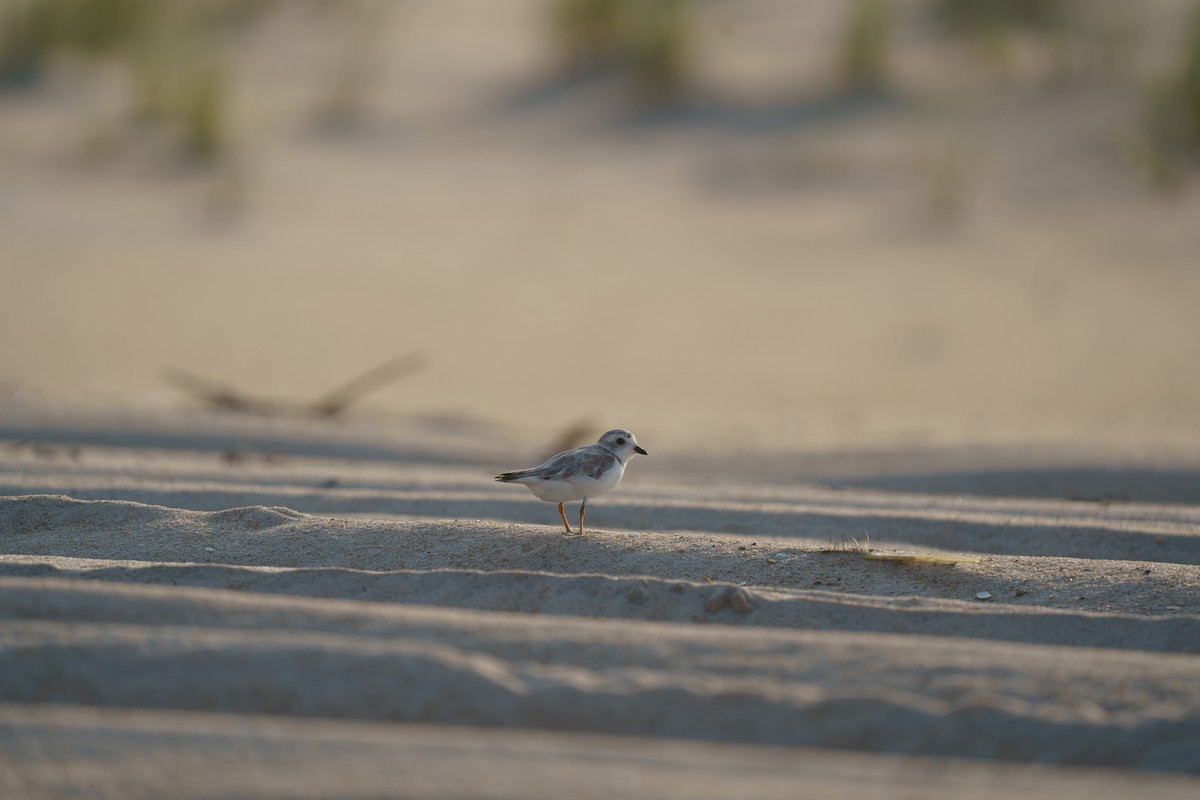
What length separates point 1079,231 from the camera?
11.6 m

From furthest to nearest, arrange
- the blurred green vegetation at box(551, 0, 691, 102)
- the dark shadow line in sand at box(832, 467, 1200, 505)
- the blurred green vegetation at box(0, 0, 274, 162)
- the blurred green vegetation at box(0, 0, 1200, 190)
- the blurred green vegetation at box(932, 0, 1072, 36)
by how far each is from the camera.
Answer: the blurred green vegetation at box(932, 0, 1072, 36) → the blurred green vegetation at box(551, 0, 691, 102) → the blurred green vegetation at box(0, 0, 274, 162) → the blurred green vegetation at box(0, 0, 1200, 190) → the dark shadow line in sand at box(832, 467, 1200, 505)

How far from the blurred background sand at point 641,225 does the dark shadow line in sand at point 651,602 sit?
3.51m

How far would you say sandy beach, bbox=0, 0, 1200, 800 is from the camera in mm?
2564

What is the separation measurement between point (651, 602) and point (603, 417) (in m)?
4.57

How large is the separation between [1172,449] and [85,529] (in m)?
5.16

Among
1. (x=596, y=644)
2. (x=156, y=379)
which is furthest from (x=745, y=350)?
(x=596, y=644)

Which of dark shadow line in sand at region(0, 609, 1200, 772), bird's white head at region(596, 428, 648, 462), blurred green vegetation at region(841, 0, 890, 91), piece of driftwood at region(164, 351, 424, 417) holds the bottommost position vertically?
dark shadow line in sand at region(0, 609, 1200, 772)

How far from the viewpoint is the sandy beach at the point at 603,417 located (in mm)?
2564

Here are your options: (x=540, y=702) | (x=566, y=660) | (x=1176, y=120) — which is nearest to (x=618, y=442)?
(x=566, y=660)

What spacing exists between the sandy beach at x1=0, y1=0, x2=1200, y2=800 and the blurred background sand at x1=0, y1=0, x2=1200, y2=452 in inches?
2.5

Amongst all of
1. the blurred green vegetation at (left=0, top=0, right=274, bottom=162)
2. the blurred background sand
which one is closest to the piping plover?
the blurred background sand

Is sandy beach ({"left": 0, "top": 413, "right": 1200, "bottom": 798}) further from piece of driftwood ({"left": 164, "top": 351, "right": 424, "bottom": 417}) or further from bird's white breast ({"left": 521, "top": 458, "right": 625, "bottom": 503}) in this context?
piece of driftwood ({"left": 164, "top": 351, "right": 424, "bottom": 417})

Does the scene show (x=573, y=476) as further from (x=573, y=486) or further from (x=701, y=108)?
(x=701, y=108)

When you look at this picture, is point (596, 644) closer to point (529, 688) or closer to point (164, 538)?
point (529, 688)
